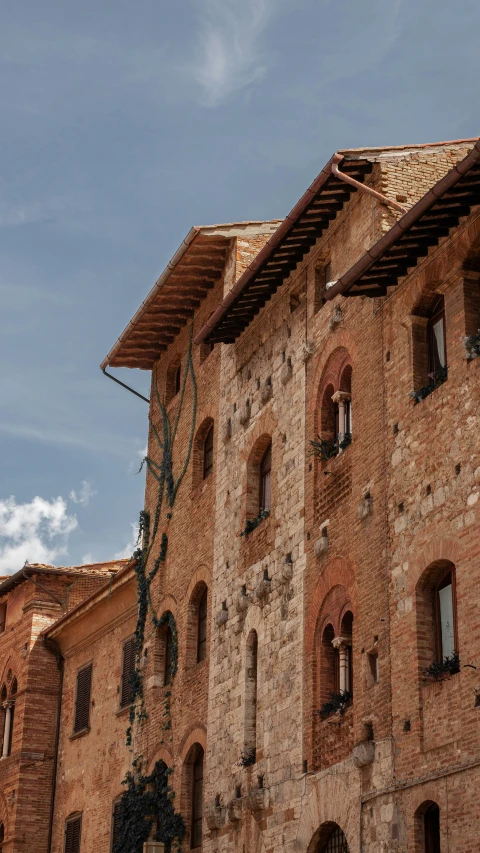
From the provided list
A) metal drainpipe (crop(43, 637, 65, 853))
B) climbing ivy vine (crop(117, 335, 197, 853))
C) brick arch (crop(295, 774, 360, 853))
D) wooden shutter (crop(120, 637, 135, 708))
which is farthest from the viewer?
metal drainpipe (crop(43, 637, 65, 853))

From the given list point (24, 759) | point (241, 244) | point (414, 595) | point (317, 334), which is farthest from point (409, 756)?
point (24, 759)

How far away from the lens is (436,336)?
50.6ft

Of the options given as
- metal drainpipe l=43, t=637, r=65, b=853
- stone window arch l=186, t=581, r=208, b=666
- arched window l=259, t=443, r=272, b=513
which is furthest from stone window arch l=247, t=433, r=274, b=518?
metal drainpipe l=43, t=637, r=65, b=853

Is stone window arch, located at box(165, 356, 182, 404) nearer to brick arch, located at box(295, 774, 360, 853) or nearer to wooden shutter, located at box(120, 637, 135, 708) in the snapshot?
wooden shutter, located at box(120, 637, 135, 708)

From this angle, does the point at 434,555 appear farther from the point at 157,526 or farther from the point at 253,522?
the point at 157,526

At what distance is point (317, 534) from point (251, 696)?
2.62 m

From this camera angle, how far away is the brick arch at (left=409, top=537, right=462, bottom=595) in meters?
13.6

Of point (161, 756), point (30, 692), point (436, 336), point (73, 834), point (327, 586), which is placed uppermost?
point (436, 336)

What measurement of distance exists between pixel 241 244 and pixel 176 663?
6.79 metres

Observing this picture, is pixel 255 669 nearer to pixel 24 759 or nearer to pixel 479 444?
pixel 479 444

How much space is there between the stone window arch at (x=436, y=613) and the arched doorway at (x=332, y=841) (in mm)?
2612

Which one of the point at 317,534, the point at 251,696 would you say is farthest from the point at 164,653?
the point at 317,534

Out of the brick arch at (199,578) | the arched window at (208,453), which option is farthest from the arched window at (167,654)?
the arched window at (208,453)

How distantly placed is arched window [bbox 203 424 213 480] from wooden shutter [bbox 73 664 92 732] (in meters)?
6.06
